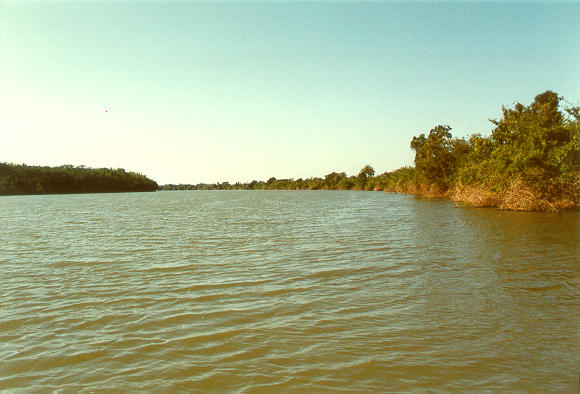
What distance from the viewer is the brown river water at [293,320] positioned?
14.0 feet

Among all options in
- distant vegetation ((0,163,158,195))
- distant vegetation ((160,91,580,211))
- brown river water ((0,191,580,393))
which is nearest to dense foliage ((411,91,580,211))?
distant vegetation ((160,91,580,211))

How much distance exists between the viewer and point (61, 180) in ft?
376

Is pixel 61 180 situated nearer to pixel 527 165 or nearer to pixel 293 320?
pixel 527 165

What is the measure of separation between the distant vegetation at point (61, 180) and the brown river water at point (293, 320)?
110 meters

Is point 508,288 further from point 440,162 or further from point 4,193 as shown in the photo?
point 4,193

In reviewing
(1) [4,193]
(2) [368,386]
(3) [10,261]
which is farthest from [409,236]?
(1) [4,193]

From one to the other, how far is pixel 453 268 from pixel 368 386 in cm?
647

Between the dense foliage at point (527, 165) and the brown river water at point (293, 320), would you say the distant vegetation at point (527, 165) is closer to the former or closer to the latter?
the dense foliage at point (527, 165)

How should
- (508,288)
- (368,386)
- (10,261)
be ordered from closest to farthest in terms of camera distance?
(368,386), (508,288), (10,261)

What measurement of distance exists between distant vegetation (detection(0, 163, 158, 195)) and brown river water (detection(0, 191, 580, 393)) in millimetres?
110151

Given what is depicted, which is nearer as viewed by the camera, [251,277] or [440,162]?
[251,277]

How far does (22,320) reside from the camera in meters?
6.29

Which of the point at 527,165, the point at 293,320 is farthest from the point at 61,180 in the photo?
the point at 293,320

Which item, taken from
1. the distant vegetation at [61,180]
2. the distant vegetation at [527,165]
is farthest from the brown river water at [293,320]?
the distant vegetation at [61,180]
